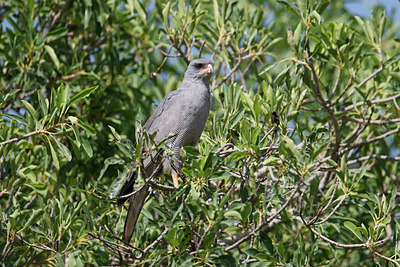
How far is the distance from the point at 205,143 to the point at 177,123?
73 centimetres

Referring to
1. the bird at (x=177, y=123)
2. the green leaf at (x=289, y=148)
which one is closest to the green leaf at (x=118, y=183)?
the bird at (x=177, y=123)

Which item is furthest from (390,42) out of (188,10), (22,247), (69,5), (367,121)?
(22,247)

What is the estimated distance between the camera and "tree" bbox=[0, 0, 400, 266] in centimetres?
375

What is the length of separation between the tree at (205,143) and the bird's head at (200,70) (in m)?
0.21

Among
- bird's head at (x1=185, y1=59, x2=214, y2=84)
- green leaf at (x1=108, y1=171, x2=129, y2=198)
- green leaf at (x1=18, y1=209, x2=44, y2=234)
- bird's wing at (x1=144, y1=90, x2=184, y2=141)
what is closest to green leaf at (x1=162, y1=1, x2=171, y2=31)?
bird's head at (x1=185, y1=59, x2=214, y2=84)

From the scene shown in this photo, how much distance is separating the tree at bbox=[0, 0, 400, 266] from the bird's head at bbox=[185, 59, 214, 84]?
0.21 metres

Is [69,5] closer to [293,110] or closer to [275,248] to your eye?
[293,110]

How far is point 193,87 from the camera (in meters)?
4.96

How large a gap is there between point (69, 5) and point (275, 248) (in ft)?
12.2

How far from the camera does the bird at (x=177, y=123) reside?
457cm

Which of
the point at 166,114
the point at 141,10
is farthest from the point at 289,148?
the point at 141,10

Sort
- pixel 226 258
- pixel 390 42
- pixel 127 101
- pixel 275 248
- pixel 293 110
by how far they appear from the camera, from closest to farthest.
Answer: pixel 226 258
pixel 275 248
pixel 293 110
pixel 127 101
pixel 390 42

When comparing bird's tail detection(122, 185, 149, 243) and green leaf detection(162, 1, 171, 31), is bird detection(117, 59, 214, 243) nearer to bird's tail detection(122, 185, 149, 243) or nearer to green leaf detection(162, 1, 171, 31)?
bird's tail detection(122, 185, 149, 243)

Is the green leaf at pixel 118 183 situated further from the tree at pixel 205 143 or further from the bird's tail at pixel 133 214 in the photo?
the bird's tail at pixel 133 214
